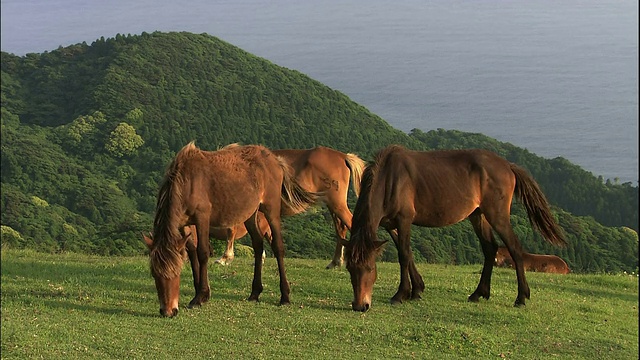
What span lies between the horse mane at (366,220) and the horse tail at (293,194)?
1.17 metres

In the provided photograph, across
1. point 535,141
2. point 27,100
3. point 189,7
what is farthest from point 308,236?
point 189,7

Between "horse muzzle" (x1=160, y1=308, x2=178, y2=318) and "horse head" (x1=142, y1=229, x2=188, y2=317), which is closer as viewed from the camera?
"horse head" (x1=142, y1=229, x2=188, y2=317)

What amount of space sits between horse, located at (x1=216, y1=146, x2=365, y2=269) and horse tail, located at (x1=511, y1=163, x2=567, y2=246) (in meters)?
3.18

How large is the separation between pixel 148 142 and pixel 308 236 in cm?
1755

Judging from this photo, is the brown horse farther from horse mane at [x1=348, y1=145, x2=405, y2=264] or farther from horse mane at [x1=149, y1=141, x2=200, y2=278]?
horse mane at [x1=149, y1=141, x2=200, y2=278]

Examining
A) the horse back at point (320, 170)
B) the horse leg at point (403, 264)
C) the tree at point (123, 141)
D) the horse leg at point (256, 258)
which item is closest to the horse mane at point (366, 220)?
the horse leg at point (403, 264)

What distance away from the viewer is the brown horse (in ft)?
36.0

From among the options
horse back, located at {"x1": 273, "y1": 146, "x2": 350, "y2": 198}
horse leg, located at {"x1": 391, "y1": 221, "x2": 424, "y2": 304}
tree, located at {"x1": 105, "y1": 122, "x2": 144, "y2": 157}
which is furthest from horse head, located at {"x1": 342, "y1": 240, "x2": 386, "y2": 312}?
tree, located at {"x1": 105, "y1": 122, "x2": 144, "y2": 157}

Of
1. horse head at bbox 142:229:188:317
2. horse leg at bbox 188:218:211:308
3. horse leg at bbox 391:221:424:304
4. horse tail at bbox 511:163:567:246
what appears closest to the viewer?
horse head at bbox 142:229:188:317

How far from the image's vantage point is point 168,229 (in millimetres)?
9742

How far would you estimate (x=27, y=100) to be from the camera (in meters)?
46.5

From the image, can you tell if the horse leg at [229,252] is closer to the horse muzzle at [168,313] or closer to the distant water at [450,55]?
the horse muzzle at [168,313]

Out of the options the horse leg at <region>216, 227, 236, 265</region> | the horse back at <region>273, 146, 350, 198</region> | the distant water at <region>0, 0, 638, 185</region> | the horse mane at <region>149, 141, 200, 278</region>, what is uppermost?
the distant water at <region>0, 0, 638, 185</region>

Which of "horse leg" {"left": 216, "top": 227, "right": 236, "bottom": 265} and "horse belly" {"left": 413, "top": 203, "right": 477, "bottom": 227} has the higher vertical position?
"horse belly" {"left": 413, "top": 203, "right": 477, "bottom": 227}
